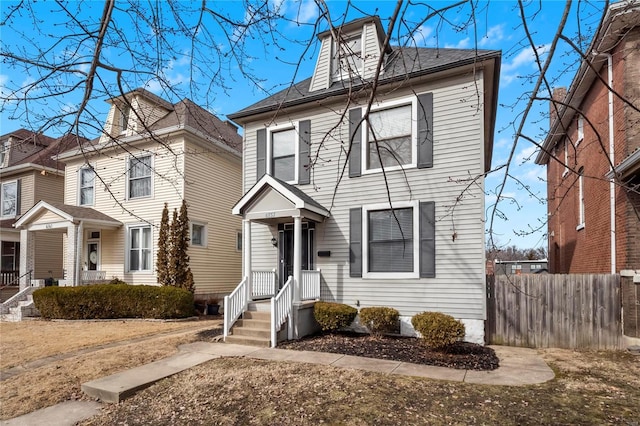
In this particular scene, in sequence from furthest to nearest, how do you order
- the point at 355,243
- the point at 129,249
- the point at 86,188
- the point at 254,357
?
the point at 86,188
the point at 129,249
the point at 355,243
the point at 254,357

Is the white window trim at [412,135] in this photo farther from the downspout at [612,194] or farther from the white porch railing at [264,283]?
the downspout at [612,194]

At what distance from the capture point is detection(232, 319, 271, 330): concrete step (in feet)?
28.8

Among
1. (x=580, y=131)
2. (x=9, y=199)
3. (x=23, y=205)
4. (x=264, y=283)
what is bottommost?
(x=264, y=283)

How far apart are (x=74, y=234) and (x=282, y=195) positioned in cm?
969

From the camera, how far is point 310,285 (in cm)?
959

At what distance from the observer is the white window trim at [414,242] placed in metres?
8.90

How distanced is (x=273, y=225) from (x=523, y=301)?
20.6 ft

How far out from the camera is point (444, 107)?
29.6ft

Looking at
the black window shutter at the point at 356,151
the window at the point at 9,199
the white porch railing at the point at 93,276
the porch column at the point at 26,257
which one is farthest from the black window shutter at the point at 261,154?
the window at the point at 9,199

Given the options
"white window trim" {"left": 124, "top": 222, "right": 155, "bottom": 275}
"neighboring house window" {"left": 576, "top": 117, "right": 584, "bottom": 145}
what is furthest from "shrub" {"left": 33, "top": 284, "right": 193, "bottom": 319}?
"neighboring house window" {"left": 576, "top": 117, "right": 584, "bottom": 145}

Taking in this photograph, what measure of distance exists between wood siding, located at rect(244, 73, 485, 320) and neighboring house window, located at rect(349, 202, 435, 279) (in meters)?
0.16

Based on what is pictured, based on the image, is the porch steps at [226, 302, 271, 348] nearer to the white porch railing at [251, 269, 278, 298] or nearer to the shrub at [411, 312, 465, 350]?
the white porch railing at [251, 269, 278, 298]

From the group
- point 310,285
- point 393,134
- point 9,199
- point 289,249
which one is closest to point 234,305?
point 310,285

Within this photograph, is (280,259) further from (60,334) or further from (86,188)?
(86,188)
